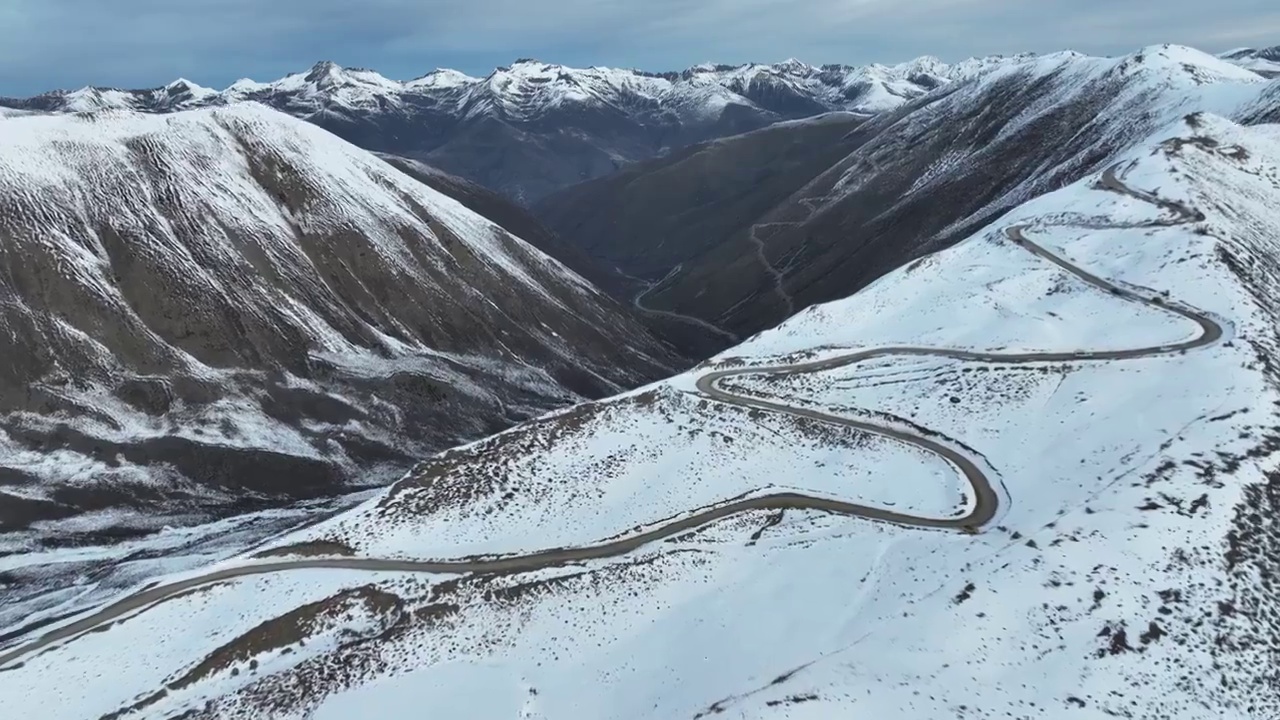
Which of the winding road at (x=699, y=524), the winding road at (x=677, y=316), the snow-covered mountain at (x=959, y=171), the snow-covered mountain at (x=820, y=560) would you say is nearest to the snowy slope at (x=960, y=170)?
the snow-covered mountain at (x=959, y=171)

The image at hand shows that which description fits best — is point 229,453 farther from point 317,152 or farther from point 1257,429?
point 1257,429

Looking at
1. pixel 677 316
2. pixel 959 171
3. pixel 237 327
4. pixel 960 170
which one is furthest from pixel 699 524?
pixel 960 170

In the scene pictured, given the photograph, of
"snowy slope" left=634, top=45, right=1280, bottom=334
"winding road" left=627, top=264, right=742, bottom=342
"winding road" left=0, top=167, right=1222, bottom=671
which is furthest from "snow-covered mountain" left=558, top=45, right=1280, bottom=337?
"winding road" left=0, top=167, right=1222, bottom=671

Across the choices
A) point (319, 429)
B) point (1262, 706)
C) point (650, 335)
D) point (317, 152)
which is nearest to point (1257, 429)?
point (1262, 706)

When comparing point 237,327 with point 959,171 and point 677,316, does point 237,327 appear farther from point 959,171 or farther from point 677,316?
point 959,171

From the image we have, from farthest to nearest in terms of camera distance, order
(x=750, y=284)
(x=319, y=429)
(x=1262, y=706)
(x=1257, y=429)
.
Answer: (x=750, y=284) < (x=319, y=429) < (x=1257, y=429) < (x=1262, y=706)

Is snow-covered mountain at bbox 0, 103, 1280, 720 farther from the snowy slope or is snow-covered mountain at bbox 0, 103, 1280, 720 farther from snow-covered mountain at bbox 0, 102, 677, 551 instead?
the snowy slope
